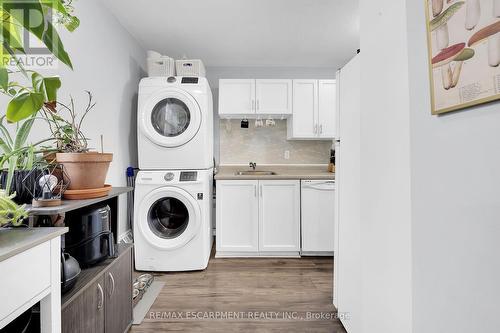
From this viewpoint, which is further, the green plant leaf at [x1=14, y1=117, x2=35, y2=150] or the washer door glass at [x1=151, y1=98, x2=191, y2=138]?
the washer door glass at [x1=151, y1=98, x2=191, y2=138]

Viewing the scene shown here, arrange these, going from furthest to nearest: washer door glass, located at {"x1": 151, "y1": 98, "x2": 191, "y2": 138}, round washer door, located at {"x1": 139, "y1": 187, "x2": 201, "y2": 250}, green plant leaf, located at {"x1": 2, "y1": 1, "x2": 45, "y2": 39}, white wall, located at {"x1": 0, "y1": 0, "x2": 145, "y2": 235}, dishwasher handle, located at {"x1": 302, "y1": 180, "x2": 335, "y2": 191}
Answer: dishwasher handle, located at {"x1": 302, "y1": 180, "x2": 335, "y2": 191} < washer door glass, located at {"x1": 151, "y1": 98, "x2": 191, "y2": 138} < round washer door, located at {"x1": 139, "y1": 187, "x2": 201, "y2": 250} < white wall, located at {"x1": 0, "y1": 0, "x2": 145, "y2": 235} < green plant leaf, located at {"x1": 2, "y1": 1, "x2": 45, "y2": 39}

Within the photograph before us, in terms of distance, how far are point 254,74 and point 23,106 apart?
328cm

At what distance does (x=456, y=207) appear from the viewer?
0.78 metres

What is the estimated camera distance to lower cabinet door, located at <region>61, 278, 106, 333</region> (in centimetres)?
102

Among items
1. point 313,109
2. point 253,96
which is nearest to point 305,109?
point 313,109

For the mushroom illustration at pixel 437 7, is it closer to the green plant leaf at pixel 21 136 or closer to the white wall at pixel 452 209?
the white wall at pixel 452 209

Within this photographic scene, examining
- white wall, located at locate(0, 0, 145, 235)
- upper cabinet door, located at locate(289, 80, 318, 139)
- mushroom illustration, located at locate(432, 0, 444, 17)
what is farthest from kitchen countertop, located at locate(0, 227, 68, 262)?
upper cabinet door, located at locate(289, 80, 318, 139)

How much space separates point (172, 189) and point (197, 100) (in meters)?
0.92

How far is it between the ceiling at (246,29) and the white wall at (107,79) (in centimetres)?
18

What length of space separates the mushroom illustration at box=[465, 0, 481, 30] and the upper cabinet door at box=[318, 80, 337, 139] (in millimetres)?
2549

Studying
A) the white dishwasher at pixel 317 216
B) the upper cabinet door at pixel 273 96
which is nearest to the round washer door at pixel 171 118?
the upper cabinet door at pixel 273 96

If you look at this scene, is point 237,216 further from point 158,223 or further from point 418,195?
point 418,195

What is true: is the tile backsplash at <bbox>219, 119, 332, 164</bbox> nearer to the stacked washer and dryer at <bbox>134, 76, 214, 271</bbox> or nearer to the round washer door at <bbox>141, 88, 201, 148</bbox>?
the stacked washer and dryer at <bbox>134, 76, 214, 271</bbox>

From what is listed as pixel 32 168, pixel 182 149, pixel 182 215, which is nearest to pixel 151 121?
pixel 182 149
